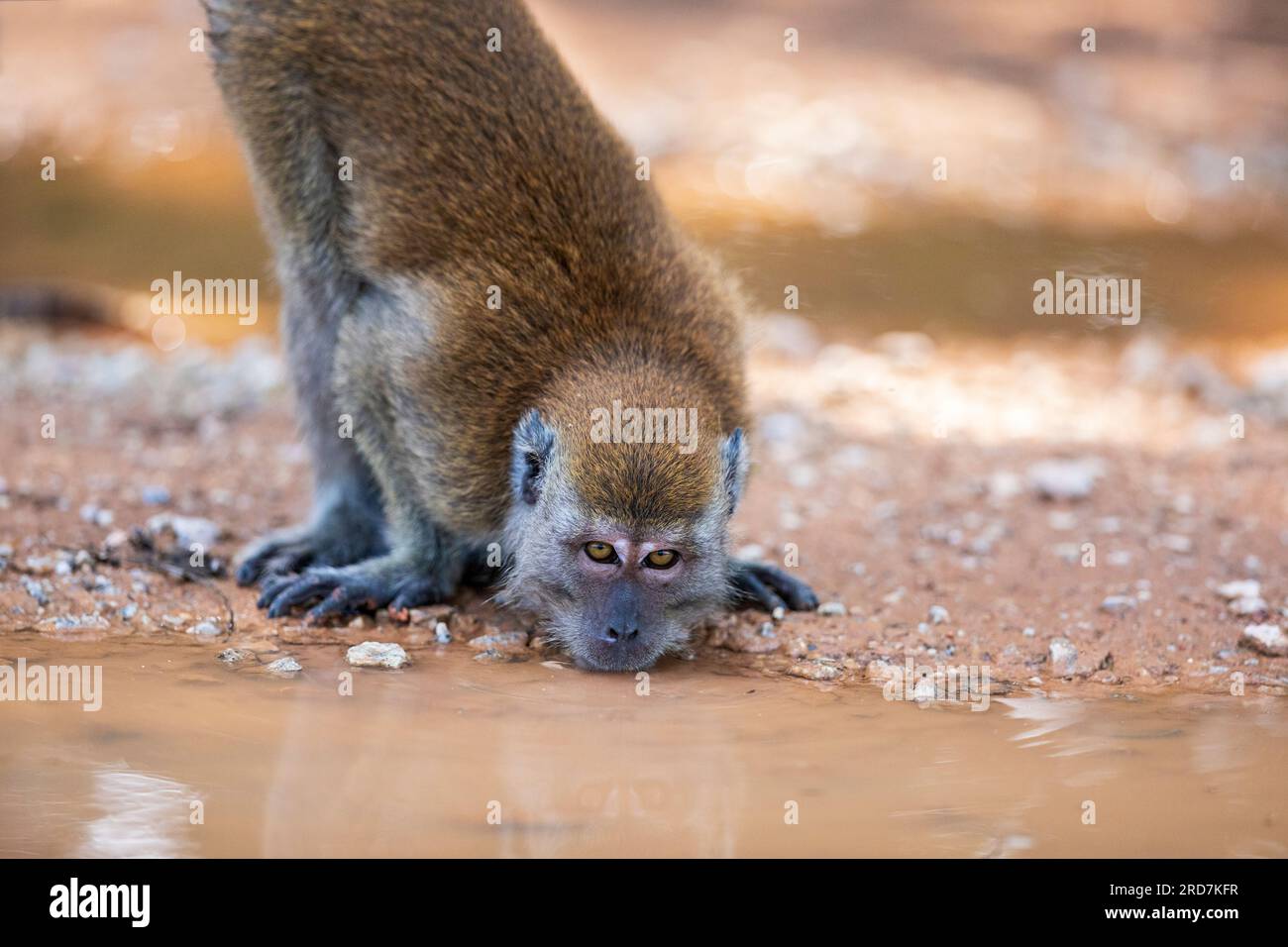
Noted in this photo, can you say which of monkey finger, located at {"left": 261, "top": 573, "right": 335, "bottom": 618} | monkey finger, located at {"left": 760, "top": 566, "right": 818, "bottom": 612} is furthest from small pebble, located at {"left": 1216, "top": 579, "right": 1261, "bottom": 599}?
monkey finger, located at {"left": 261, "top": 573, "right": 335, "bottom": 618}

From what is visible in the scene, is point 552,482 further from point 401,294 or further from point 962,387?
point 962,387

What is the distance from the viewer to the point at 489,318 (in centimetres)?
625

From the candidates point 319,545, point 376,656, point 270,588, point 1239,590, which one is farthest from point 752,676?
point 1239,590

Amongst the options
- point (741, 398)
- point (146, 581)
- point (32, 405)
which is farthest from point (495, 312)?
point (32, 405)

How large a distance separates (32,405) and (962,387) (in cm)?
624

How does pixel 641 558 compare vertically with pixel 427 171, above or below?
below

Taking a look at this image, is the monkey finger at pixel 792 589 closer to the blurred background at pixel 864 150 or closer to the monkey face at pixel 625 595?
the monkey face at pixel 625 595

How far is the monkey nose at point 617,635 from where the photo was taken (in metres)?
5.74

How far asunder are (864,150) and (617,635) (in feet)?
35.7

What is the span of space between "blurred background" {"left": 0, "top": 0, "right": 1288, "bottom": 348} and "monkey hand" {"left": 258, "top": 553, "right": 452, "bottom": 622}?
15.7 ft

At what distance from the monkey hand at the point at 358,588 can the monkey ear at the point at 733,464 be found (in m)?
1.42

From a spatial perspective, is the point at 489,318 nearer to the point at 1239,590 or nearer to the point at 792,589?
the point at 792,589

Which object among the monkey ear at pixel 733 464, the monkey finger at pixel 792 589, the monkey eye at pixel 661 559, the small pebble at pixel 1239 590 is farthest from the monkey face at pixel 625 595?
the small pebble at pixel 1239 590

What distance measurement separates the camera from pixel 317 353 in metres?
7.07
